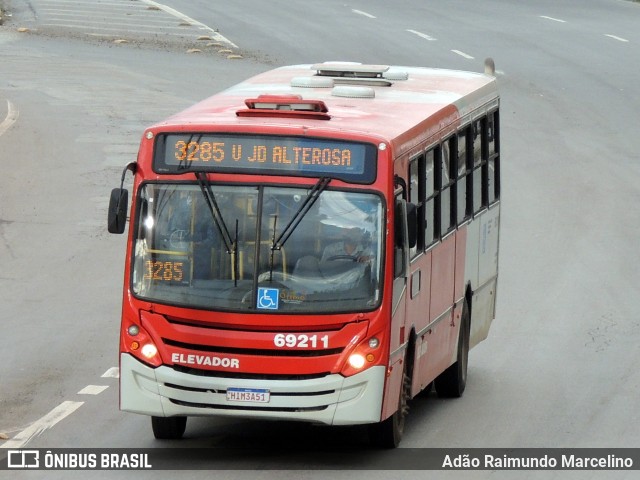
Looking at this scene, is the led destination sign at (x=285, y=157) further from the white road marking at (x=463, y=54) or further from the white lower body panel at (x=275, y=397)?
the white road marking at (x=463, y=54)

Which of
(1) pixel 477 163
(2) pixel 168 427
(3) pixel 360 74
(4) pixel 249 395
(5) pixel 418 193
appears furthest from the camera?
(1) pixel 477 163

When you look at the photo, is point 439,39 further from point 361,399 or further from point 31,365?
point 361,399

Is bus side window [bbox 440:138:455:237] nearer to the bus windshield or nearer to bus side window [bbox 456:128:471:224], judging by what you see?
bus side window [bbox 456:128:471:224]

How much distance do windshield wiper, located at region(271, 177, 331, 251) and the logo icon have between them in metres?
2.41

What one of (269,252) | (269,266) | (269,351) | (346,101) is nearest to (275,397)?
(269,351)

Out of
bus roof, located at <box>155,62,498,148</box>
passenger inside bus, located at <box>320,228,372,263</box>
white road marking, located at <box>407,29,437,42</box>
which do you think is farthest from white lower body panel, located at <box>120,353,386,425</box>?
white road marking, located at <box>407,29,437,42</box>

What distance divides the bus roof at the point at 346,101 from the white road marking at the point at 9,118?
15199 millimetres

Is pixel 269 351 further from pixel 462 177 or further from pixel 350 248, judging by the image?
pixel 462 177

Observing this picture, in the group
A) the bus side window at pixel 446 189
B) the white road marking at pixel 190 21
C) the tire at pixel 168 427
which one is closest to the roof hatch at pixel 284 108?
the bus side window at pixel 446 189

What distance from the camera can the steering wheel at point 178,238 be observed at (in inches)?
503

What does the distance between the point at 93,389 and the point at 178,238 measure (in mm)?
3549

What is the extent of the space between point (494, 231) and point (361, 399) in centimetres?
560

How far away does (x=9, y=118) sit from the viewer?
33.2 metres

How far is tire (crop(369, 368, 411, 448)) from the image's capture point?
13.3 meters
